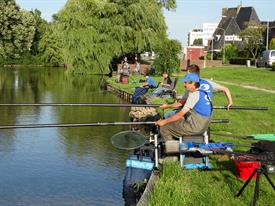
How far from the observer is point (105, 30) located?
4553 centimetres

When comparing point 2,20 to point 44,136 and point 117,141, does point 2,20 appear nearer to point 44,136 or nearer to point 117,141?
point 44,136

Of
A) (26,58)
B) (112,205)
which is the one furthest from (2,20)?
(112,205)

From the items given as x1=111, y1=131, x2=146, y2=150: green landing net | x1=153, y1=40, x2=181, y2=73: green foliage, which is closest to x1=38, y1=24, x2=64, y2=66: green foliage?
x1=153, y1=40, x2=181, y2=73: green foliage

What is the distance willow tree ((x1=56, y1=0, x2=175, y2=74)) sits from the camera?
A: 4510cm

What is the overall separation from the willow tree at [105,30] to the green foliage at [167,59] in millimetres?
8471

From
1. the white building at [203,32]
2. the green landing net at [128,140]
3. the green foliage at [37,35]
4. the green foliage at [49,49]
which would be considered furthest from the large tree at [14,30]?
the white building at [203,32]

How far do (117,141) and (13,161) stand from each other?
5.37 m

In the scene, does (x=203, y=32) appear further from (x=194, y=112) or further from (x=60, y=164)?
(x=194, y=112)

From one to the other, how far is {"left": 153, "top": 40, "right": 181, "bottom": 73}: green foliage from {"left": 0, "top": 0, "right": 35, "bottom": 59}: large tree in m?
42.0

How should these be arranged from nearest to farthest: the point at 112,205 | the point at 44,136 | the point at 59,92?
1. the point at 112,205
2. the point at 44,136
3. the point at 59,92

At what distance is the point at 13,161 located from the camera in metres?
12.6

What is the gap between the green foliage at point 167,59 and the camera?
1407 inches

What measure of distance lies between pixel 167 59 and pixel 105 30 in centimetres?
1149

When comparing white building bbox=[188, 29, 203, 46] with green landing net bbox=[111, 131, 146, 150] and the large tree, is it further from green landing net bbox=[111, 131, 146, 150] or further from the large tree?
green landing net bbox=[111, 131, 146, 150]
